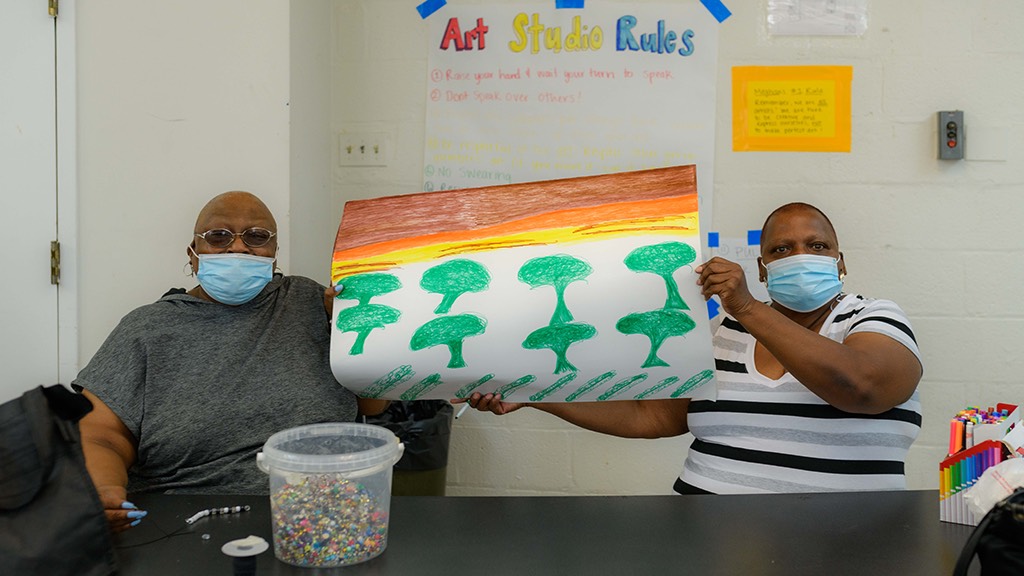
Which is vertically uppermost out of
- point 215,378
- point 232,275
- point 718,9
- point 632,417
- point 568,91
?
point 718,9

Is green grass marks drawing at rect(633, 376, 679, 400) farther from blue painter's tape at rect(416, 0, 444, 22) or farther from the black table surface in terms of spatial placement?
blue painter's tape at rect(416, 0, 444, 22)

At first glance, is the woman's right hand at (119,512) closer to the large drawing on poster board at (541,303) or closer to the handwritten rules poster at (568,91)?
the large drawing on poster board at (541,303)

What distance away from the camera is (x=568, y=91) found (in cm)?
238

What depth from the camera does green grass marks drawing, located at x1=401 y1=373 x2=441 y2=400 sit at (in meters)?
1.46

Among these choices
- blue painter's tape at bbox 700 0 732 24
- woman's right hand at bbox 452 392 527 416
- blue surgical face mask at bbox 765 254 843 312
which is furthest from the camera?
blue painter's tape at bbox 700 0 732 24

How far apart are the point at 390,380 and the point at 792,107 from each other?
4.90ft

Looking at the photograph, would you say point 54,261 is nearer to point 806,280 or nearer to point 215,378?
point 215,378

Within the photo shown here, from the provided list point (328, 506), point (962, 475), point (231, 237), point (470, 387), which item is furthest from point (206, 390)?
point (962, 475)

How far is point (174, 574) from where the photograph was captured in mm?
1021

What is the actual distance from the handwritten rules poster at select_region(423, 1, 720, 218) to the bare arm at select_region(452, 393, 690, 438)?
0.80 meters

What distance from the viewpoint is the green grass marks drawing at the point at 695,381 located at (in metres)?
1.45

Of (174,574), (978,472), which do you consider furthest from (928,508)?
(174,574)

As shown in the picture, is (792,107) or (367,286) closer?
(367,286)

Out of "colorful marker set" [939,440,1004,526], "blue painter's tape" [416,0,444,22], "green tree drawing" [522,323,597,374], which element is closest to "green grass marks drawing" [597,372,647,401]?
"green tree drawing" [522,323,597,374]
